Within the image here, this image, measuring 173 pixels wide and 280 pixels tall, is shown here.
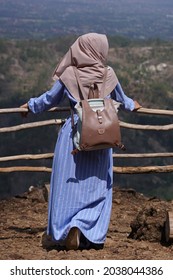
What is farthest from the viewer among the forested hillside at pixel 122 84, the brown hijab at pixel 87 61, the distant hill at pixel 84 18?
the distant hill at pixel 84 18

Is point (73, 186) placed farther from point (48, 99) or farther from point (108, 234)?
point (108, 234)

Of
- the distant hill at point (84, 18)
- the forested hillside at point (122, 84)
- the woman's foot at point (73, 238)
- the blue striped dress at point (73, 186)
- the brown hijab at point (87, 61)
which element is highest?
the brown hijab at point (87, 61)

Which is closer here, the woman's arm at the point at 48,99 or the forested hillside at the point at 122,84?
the woman's arm at the point at 48,99

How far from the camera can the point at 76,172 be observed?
13.9 feet

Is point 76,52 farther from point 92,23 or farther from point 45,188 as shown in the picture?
point 92,23

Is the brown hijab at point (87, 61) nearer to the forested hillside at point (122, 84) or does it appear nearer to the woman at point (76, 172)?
the woman at point (76, 172)

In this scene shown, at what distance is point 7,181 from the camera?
3212cm

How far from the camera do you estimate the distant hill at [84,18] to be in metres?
118

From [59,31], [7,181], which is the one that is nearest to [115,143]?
[7,181]

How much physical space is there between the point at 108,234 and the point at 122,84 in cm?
4378

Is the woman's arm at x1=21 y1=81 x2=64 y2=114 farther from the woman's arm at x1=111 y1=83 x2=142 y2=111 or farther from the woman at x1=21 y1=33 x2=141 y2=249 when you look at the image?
the woman's arm at x1=111 y1=83 x2=142 y2=111

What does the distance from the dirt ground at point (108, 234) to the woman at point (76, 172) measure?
5.4 inches

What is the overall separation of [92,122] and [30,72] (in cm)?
5398

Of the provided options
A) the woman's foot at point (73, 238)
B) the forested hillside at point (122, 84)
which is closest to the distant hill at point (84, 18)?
the forested hillside at point (122, 84)
